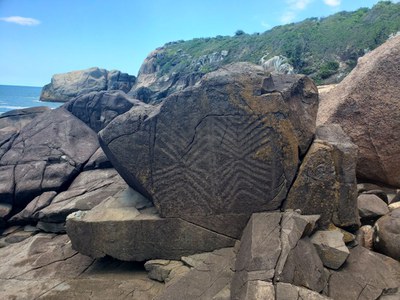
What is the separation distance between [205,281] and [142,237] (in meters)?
1.25

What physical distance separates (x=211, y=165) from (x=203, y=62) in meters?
73.4

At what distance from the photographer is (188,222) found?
16.3 ft

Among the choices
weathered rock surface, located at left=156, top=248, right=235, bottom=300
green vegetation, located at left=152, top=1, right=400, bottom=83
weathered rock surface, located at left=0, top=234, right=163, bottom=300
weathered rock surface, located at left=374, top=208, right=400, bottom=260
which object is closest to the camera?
weathered rock surface, located at left=156, top=248, right=235, bottom=300

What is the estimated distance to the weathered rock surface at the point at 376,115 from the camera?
629 cm

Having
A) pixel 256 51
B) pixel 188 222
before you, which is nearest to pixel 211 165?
pixel 188 222

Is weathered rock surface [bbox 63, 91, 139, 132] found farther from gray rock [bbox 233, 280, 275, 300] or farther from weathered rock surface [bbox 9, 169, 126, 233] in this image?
gray rock [bbox 233, 280, 275, 300]

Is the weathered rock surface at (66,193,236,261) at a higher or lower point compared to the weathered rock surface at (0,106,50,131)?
lower

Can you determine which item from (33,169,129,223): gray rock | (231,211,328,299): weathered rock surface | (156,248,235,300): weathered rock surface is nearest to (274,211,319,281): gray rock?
(231,211,328,299): weathered rock surface

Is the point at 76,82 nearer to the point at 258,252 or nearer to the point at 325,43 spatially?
the point at 325,43

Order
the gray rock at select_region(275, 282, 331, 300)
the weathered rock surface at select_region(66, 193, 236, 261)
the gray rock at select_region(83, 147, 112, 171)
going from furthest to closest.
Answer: the gray rock at select_region(83, 147, 112, 171) → the weathered rock surface at select_region(66, 193, 236, 261) → the gray rock at select_region(275, 282, 331, 300)

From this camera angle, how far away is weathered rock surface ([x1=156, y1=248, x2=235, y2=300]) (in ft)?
13.0

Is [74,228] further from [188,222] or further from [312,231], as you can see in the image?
[312,231]

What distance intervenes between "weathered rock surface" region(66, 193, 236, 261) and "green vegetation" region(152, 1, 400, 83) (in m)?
33.3

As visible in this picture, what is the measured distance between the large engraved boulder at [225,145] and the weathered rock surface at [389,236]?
1276 mm
